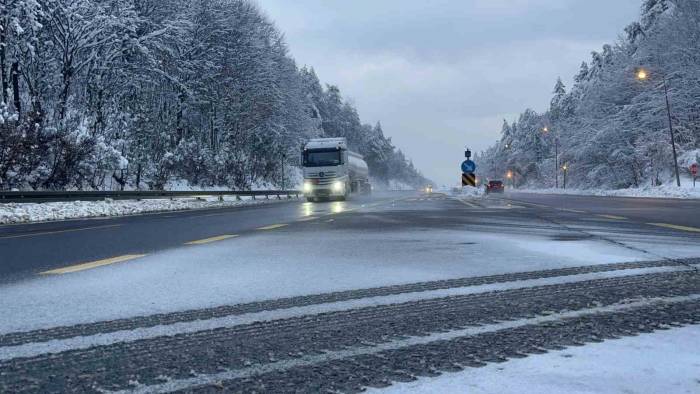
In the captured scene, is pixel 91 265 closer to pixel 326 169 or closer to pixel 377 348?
pixel 377 348

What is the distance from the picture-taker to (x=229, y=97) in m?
44.4

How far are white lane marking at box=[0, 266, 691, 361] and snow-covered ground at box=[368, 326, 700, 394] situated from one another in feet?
4.00

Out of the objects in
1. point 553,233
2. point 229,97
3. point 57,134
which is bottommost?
point 553,233

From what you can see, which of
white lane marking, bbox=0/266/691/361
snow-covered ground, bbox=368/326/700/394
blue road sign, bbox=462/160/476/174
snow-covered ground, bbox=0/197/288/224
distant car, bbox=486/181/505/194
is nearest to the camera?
snow-covered ground, bbox=368/326/700/394

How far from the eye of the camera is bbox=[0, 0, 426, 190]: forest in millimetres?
23250

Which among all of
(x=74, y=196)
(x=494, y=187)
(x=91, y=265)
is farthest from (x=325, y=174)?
(x=494, y=187)

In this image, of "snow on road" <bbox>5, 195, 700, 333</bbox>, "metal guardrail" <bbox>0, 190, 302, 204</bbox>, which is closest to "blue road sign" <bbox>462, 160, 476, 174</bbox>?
"metal guardrail" <bbox>0, 190, 302, 204</bbox>

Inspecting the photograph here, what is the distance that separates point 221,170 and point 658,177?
128ft

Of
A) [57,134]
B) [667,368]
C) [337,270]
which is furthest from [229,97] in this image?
[667,368]

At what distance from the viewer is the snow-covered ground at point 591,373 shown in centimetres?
171

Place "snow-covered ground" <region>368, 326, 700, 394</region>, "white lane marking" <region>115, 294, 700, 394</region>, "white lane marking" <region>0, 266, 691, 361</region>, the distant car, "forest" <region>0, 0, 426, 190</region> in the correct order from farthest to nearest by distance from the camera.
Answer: the distant car → "forest" <region>0, 0, 426, 190</region> → "white lane marking" <region>0, 266, 691, 361</region> → "white lane marking" <region>115, 294, 700, 394</region> → "snow-covered ground" <region>368, 326, 700, 394</region>

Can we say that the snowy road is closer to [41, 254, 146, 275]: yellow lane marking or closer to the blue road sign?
[41, 254, 146, 275]: yellow lane marking

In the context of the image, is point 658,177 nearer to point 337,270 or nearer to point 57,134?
point 57,134

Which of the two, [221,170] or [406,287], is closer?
[406,287]
